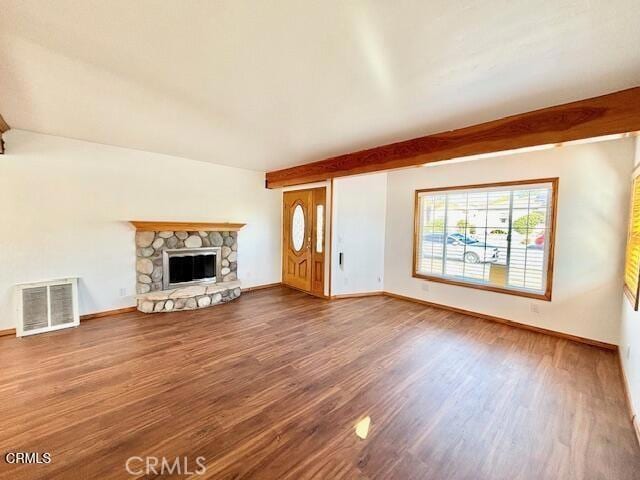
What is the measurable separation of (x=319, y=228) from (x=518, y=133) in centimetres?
348

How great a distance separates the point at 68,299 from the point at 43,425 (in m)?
2.32

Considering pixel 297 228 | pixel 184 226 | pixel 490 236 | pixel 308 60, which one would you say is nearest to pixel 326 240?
pixel 297 228

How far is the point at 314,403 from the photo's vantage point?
2092mm

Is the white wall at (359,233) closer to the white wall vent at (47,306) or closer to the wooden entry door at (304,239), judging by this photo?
the wooden entry door at (304,239)

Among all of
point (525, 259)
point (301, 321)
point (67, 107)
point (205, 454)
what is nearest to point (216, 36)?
point (67, 107)

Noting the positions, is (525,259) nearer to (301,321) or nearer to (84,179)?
(301,321)

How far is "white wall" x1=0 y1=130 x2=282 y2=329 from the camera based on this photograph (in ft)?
10.6

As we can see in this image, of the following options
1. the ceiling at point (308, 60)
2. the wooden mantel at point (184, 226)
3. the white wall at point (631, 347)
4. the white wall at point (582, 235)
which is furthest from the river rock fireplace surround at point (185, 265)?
the white wall at point (631, 347)

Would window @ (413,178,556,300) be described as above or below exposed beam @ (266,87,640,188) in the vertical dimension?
below

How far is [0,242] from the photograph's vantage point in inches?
124

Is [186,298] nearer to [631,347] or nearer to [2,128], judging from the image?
[2,128]

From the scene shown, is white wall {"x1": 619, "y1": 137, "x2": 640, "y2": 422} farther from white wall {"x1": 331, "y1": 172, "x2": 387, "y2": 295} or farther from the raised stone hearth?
the raised stone hearth

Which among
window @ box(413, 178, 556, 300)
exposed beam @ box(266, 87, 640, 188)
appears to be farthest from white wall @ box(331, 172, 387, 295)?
exposed beam @ box(266, 87, 640, 188)

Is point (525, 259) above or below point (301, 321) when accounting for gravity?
above
